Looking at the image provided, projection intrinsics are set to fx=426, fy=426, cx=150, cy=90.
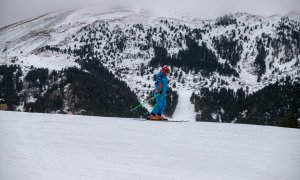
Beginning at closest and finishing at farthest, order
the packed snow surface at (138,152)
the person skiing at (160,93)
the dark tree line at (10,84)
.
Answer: the packed snow surface at (138,152) < the person skiing at (160,93) < the dark tree line at (10,84)

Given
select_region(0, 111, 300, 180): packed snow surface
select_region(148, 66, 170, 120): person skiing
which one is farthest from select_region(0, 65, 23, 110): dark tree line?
select_region(0, 111, 300, 180): packed snow surface

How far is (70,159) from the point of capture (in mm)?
8188

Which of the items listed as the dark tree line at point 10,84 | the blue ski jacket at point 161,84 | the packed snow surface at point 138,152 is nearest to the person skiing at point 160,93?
the blue ski jacket at point 161,84

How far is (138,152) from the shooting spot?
933 cm

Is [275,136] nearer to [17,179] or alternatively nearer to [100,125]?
[100,125]

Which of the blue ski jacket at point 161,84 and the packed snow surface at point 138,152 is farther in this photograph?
the blue ski jacket at point 161,84

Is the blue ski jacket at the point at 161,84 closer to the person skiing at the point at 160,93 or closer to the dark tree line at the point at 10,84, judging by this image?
the person skiing at the point at 160,93

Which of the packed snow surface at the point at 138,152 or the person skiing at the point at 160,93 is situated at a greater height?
the person skiing at the point at 160,93

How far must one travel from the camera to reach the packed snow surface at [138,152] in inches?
301

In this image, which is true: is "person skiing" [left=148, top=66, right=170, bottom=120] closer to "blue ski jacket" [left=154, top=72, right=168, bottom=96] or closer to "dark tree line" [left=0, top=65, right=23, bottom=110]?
"blue ski jacket" [left=154, top=72, right=168, bottom=96]

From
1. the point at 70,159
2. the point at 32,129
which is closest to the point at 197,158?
the point at 70,159

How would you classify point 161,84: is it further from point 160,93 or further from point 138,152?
point 138,152

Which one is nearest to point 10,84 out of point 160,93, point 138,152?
point 160,93

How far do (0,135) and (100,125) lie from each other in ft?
11.8
